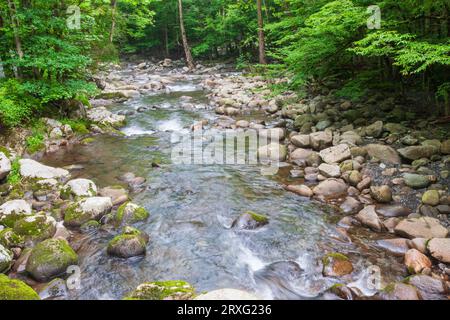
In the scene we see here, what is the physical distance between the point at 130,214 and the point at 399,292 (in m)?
4.27

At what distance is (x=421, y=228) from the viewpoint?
4930 millimetres

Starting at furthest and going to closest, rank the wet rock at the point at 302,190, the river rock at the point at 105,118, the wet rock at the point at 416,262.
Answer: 1. the river rock at the point at 105,118
2. the wet rock at the point at 302,190
3. the wet rock at the point at 416,262

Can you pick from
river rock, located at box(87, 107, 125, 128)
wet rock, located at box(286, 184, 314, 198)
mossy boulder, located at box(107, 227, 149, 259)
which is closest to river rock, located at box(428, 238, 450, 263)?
wet rock, located at box(286, 184, 314, 198)

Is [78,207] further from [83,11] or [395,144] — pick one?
[83,11]

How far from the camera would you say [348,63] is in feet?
36.8

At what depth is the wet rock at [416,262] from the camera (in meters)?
4.24

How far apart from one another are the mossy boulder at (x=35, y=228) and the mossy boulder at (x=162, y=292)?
2144 mm

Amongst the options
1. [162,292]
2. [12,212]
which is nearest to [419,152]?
[162,292]

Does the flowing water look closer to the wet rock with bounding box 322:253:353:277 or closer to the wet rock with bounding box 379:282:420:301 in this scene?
the wet rock with bounding box 322:253:353:277

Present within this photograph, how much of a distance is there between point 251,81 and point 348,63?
26.9 feet

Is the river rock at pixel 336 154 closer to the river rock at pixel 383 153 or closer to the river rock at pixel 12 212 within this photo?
the river rock at pixel 383 153

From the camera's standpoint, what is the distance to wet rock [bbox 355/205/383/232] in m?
5.25

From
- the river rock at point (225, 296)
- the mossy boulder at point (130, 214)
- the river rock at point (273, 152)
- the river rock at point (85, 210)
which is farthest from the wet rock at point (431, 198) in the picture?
the river rock at point (85, 210)
